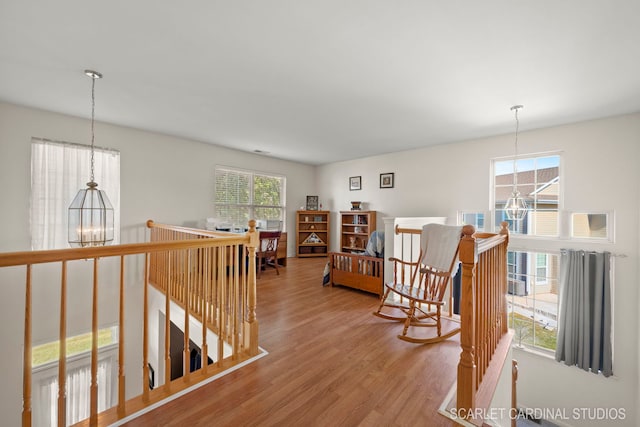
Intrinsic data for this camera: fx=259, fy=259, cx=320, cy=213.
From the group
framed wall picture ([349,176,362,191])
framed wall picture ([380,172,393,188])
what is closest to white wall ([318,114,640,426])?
framed wall picture ([380,172,393,188])

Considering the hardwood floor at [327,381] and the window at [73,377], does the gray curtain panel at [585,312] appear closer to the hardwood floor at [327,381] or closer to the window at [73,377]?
the hardwood floor at [327,381]

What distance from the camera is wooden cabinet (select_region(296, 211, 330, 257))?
21.7ft

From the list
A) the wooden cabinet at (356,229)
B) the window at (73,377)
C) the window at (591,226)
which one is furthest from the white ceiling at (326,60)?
the window at (73,377)

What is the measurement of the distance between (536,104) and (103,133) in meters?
5.71

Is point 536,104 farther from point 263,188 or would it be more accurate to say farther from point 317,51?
point 263,188

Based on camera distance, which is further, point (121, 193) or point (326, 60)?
point (121, 193)

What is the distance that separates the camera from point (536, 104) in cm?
297

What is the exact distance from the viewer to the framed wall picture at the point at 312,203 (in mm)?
6828

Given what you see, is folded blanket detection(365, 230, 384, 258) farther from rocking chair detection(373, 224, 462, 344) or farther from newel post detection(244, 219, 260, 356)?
newel post detection(244, 219, 260, 356)

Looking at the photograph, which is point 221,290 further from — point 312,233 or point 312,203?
point 312,203

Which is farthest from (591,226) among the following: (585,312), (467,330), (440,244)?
(467,330)

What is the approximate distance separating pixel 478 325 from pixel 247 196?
16.0 ft

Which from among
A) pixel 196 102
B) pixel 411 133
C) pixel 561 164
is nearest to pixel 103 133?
pixel 196 102

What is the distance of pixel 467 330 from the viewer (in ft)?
5.01
